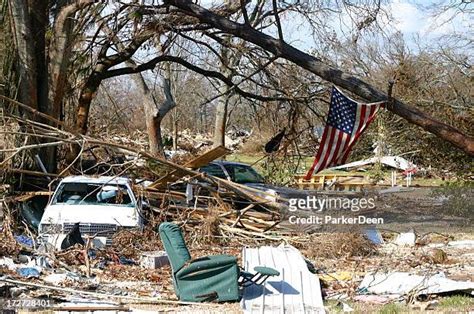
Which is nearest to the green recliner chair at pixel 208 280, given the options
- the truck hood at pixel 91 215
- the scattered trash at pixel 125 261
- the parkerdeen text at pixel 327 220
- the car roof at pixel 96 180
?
the scattered trash at pixel 125 261

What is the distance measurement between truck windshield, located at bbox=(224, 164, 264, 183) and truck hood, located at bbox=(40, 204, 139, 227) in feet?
17.2

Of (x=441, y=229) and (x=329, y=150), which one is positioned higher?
(x=329, y=150)

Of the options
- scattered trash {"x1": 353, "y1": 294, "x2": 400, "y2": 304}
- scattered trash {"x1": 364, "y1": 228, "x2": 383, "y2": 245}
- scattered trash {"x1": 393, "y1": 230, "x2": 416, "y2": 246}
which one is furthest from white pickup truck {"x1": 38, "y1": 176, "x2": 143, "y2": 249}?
scattered trash {"x1": 393, "y1": 230, "x2": 416, "y2": 246}

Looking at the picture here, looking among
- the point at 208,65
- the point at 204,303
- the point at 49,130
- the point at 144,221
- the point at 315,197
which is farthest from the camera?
the point at 208,65

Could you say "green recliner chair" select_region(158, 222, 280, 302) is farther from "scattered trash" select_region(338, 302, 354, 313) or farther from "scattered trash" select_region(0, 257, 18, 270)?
"scattered trash" select_region(0, 257, 18, 270)

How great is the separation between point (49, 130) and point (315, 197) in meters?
8.28

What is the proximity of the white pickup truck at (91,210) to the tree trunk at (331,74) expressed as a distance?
478 centimetres

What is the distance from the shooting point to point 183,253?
1042 cm

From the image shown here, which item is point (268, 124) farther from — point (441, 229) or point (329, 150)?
point (329, 150)

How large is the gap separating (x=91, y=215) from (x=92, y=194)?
4.05ft

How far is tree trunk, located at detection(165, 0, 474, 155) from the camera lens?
16172 millimetres

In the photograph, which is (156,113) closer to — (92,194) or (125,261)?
(92,194)

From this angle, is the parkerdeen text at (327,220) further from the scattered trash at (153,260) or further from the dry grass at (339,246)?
the scattered trash at (153,260)

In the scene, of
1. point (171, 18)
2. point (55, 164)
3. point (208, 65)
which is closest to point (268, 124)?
point (208, 65)
